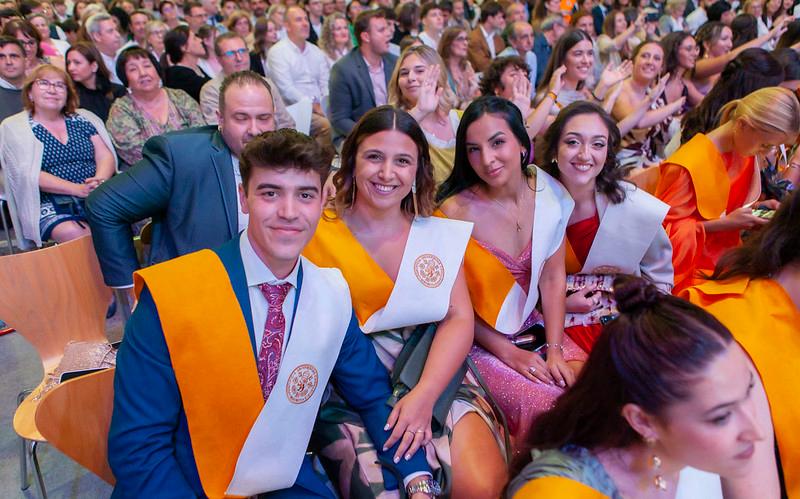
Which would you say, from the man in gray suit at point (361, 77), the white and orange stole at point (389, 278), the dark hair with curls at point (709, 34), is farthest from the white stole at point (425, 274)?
the dark hair with curls at point (709, 34)

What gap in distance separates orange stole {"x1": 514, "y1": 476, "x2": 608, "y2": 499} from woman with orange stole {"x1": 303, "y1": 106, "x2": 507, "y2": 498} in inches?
19.4

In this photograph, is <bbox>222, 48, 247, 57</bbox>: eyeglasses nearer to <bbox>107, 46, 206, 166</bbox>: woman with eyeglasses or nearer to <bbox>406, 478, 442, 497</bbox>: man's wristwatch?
<bbox>107, 46, 206, 166</bbox>: woman with eyeglasses

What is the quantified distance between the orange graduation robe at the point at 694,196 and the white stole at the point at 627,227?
12.9 inches

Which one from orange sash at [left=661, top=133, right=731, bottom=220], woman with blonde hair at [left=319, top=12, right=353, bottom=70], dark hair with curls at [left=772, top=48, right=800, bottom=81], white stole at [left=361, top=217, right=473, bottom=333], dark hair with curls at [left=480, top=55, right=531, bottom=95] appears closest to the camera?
white stole at [left=361, top=217, right=473, bottom=333]

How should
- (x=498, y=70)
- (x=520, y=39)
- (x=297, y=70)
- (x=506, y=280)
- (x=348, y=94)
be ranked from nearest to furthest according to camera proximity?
(x=506, y=280)
(x=498, y=70)
(x=348, y=94)
(x=297, y=70)
(x=520, y=39)

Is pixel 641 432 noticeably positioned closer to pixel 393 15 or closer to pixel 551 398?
pixel 551 398

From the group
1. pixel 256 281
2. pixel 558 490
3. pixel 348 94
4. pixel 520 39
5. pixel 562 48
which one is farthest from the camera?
pixel 520 39

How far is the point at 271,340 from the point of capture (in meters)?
1.32

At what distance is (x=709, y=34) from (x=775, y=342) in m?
3.78

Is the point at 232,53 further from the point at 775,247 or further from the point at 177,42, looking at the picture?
the point at 775,247

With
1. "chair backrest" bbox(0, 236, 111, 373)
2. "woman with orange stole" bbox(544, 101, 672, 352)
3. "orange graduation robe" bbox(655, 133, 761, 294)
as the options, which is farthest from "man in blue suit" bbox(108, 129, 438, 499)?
"orange graduation robe" bbox(655, 133, 761, 294)

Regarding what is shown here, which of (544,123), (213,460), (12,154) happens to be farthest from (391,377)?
(12,154)

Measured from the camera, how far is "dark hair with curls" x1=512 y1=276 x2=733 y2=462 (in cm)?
95

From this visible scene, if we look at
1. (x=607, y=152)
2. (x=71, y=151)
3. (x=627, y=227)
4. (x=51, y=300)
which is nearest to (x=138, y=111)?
(x=71, y=151)
